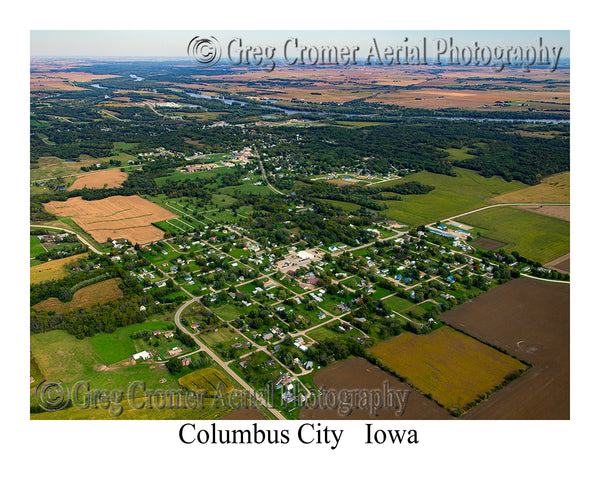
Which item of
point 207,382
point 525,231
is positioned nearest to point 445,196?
point 525,231

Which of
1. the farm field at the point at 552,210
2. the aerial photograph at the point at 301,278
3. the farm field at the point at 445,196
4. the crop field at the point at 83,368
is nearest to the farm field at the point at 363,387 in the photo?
the aerial photograph at the point at 301,278

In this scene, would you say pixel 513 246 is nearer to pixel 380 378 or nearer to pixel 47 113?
pixel 380 378

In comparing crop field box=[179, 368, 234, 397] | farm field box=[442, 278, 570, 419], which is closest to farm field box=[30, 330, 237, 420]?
crop field box=[179, 368, 234, 397]

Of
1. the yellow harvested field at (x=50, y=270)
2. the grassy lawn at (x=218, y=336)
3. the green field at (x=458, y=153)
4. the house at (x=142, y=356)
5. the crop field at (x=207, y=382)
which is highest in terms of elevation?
the green field at (x=458, y=153)

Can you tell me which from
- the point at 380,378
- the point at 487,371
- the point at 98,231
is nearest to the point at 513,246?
the point at 487,371

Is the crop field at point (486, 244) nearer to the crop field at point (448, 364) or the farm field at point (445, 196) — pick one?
the farm field at point (445, 196)

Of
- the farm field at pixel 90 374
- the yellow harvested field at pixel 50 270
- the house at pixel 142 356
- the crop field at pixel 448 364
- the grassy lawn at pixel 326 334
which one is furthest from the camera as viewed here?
the yellow harvested field at pixel 50 270

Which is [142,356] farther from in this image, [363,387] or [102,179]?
[102,179]

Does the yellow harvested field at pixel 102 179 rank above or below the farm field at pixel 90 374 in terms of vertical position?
above
